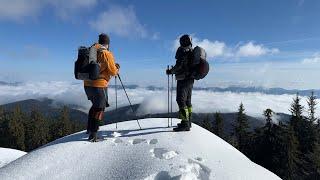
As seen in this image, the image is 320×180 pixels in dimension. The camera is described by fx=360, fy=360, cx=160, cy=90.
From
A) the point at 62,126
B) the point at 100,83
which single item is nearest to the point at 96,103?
the point at 100,83

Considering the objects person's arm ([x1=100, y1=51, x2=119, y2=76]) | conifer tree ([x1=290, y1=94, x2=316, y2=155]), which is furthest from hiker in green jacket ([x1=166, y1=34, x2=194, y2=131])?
conifer tree ([x1=290, y1=94, x2=316, y2=155])

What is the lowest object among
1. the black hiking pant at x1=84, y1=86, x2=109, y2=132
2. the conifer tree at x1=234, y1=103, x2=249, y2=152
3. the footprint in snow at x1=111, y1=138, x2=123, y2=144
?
the conifer tree at x1=234, y1=103, x2=249, y2=152

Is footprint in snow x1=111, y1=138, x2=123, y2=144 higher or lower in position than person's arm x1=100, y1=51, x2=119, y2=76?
lower

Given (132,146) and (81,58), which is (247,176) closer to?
(132,146)

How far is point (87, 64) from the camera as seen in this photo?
11.4 metres

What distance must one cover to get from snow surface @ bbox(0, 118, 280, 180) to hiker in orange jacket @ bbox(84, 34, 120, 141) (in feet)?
A: 2.60

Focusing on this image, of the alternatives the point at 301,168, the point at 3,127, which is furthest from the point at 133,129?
the point at 3,127

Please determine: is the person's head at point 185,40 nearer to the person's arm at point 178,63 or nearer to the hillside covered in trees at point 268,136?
the person's arm at point 178,63

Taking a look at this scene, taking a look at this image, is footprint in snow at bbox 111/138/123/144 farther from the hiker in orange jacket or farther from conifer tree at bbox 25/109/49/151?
conifer tree at bbox 25/109/49/151

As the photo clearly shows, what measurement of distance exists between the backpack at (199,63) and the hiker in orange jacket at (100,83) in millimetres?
2800

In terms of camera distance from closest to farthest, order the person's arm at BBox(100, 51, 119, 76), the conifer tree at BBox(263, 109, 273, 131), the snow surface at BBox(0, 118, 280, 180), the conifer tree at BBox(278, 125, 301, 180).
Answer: the snow surface at BBox(0, 118, 280, 180), the person's arm at BBox(100, 51, 119, 76), the conifer tree at BBox(278, 125, 301, 180), the conifer tree at BBox(263, 109, 273, 131)

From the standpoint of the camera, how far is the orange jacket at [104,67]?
1177 centimetres

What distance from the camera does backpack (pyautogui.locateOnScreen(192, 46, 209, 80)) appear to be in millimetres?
12773

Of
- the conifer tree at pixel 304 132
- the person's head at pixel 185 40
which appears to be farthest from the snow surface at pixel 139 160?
the conifer tree at pixel 304 132
